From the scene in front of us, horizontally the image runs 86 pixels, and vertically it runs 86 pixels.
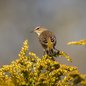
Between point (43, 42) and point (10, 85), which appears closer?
point (10, 85)

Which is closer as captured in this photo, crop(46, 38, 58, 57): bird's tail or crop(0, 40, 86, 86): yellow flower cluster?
crop(0, 40, 86, 86): yellow flower cluster

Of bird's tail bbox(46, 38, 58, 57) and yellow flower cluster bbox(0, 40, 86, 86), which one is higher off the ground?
bird's tail bbox(46, 38, 58, 57)

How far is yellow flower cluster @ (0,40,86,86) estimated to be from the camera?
3904 mm

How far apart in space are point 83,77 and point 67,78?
266 millimetres

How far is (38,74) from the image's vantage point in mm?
4094

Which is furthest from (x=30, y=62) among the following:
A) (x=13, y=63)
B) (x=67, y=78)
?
(x=67, y=78)

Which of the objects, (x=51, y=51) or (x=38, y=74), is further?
(x=51, y=51)

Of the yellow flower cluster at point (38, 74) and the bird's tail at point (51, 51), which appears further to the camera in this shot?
the bird's tail at point (51, 51)

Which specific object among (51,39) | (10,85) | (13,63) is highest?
(51,39)

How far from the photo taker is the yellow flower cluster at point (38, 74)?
3.90 m

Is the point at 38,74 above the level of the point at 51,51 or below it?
below

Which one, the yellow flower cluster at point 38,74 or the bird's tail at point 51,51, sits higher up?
the bird's tail at point 51,51

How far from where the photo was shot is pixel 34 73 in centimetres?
409

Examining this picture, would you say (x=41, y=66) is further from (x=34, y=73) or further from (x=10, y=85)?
(x=10, y=85)
